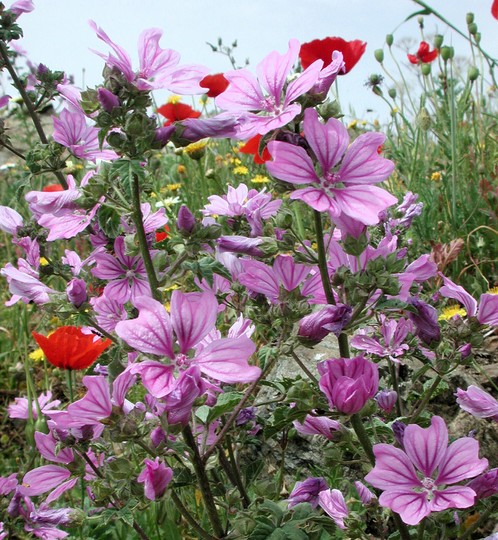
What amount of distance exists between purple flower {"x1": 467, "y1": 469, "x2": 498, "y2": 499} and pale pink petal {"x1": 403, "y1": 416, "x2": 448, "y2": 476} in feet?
0.33

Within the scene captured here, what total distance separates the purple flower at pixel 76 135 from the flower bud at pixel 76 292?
28cm

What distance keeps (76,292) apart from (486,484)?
2.61 ft

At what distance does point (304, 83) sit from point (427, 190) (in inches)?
109

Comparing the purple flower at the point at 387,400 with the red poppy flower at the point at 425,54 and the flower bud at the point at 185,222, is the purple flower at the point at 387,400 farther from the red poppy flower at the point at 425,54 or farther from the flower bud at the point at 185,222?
the red poppy flower at the point at 425,54

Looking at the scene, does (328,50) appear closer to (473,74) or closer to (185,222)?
(185,222)

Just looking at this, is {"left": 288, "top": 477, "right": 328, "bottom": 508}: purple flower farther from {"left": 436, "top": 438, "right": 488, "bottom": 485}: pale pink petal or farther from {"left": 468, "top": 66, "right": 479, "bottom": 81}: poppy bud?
{"left": 468, "top": 66, "right": 479, "bottom": 81}: poppy bud

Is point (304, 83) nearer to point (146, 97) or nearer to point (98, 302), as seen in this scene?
point (146, 97)

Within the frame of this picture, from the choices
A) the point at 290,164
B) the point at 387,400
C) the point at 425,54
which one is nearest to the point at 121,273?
the point at 290,164

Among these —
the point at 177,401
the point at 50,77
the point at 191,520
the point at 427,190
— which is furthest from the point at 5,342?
the point at 177,401

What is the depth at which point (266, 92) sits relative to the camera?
1.07m

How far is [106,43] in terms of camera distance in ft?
3.29

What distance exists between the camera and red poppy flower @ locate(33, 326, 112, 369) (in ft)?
6.34

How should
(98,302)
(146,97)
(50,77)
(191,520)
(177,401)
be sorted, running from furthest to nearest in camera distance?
(50,77), (98,302), (191,520), (146,97), (177,401)

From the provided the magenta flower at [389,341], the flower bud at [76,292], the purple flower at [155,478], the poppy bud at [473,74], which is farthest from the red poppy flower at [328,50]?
the poppy bud at [473,74]
